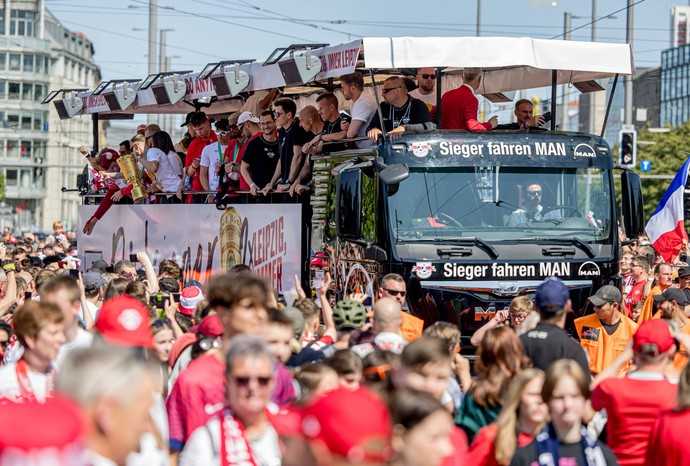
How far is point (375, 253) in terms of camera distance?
13336 millimetres

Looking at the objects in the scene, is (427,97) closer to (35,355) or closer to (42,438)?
(35,355)

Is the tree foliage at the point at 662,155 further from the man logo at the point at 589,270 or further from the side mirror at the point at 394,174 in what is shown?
the side mirror at the point at 394,174

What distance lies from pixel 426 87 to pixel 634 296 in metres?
2.90

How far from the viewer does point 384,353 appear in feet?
24.7

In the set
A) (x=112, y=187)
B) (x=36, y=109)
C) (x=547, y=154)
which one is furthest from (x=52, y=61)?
(x=547, y=154)

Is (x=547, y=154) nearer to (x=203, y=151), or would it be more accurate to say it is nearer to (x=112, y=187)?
(x=203, y=151)

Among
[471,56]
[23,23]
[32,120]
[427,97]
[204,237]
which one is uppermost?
[23,23]

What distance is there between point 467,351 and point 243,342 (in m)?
7.85

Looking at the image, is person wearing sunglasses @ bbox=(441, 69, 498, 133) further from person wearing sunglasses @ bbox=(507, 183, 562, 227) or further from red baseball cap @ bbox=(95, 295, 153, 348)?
red baseball cap @ bbox=(95, 295, 153, 348)

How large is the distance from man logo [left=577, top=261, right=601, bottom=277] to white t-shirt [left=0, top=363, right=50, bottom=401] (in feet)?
23.8

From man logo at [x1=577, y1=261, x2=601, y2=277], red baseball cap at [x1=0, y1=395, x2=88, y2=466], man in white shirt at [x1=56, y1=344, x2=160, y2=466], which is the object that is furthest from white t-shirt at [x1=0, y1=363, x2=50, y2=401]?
man logo at [x1=577, y1=261, x2=601, y2=277]

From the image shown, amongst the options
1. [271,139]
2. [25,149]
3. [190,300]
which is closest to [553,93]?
[271,139]

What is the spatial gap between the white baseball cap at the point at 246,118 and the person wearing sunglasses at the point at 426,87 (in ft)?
9.01

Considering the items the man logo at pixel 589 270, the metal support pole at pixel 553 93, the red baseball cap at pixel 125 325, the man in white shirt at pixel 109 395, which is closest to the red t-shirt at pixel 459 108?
the metal support pole at pixel 553 93
